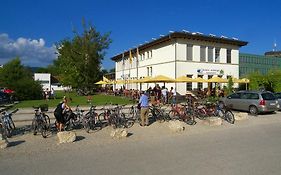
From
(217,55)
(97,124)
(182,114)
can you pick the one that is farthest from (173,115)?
(217,55)

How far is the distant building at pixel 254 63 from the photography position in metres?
72.1

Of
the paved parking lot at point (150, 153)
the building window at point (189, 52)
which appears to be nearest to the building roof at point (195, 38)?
the building window at point (189, 52)

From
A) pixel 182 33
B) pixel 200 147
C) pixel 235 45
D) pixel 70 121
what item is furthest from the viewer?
pixel 235 45

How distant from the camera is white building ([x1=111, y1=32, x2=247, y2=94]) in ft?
122

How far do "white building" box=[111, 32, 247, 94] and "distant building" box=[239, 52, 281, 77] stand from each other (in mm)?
30039

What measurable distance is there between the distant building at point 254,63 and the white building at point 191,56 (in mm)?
30039

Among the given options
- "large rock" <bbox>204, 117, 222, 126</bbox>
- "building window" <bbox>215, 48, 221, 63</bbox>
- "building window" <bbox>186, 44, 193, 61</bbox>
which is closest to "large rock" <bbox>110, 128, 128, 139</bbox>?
"large rock" <bbox>204, 117, 222, 126</bbox>

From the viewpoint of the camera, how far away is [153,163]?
788 centimetres

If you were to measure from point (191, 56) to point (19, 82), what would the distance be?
20.7m

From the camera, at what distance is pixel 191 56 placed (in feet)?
125

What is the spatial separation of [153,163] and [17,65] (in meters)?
36.3

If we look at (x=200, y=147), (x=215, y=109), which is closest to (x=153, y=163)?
(x=200, y=147)

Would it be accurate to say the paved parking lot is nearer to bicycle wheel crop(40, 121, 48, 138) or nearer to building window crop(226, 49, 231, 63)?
bicycle wheel crop(40, 121, 48, 138)

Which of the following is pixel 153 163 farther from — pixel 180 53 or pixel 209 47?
pixel 209 47
